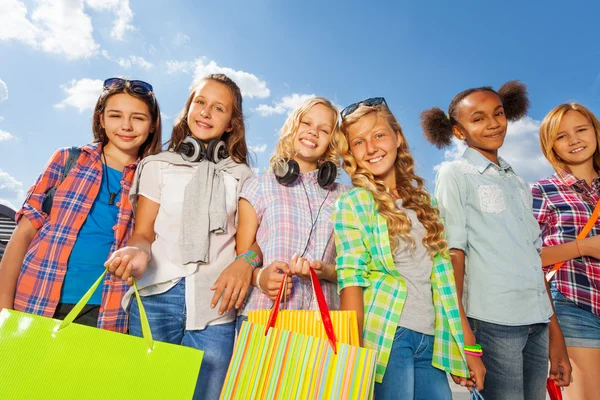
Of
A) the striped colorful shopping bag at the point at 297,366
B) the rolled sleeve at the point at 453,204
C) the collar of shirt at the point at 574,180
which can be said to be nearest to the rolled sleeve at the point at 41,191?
the striped colorful shopping bag at the point at 297,366

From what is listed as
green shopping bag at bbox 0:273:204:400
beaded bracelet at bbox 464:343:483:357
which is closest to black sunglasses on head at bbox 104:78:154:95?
green shopping bag at bbox 0:273:204:400

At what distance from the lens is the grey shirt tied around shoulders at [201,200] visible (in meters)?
2.18

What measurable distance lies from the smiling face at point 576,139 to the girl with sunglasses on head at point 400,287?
1.77 meters

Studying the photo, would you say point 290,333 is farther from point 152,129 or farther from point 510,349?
point 152,129

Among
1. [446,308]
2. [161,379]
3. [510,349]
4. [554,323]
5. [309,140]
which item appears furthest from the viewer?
[554,323]

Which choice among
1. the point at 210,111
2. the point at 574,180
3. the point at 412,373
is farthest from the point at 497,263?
the point at 210,111

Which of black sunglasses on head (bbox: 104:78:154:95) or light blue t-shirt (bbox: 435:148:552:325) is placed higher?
black sunglasses on head (bbox: 104:78:154:95)

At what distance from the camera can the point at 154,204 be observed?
7.78ft

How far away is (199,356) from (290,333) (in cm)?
35

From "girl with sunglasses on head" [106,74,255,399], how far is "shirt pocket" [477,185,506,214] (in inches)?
59.9

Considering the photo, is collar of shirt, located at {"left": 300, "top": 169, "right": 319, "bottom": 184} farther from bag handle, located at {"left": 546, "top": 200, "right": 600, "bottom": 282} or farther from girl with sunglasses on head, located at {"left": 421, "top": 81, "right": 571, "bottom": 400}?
bag handle, located at {"left": 546, "top": 200, "right": 600, "bottom": 282}

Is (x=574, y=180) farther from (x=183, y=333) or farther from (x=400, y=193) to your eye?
(x=183, y=333)

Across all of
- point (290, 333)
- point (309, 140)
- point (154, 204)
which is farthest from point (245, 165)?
point (290, 333)

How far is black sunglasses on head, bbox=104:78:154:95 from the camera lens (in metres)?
2.72
